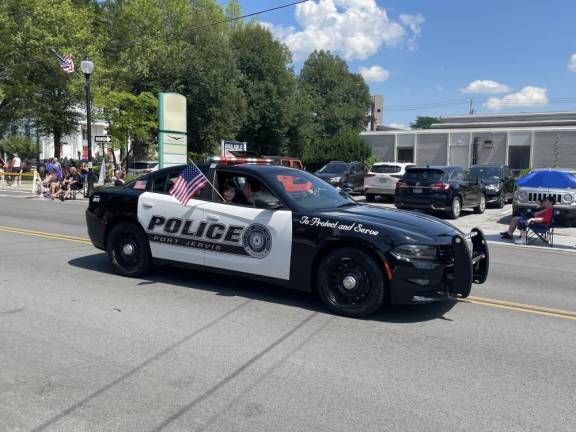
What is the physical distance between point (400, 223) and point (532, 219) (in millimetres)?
7543

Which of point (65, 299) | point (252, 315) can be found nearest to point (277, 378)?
point (252, 315)

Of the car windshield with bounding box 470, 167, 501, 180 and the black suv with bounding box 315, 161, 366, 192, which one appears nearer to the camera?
the car windshield with bounding box 470, 167, 501, 180

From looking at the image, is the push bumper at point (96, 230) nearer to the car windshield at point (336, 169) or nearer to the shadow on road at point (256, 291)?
the shadow on road at point (256, 291)

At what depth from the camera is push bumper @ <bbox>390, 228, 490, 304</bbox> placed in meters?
5.38

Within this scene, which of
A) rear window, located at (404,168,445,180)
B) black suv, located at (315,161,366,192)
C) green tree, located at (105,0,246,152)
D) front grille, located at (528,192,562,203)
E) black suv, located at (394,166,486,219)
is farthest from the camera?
green tree, located at (105,0,246,152)

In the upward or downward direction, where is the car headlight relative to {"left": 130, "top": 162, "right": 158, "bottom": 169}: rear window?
downward

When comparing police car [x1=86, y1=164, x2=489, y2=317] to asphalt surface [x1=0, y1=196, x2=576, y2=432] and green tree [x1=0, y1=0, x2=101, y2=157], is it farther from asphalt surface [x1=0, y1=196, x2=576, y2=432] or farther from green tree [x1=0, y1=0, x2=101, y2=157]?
green tree [x1=0, y1=0, x2=101, y2=157]

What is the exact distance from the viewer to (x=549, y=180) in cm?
1395

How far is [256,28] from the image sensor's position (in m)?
46.9

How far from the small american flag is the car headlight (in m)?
2.60

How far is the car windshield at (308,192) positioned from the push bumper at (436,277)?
1383 mm

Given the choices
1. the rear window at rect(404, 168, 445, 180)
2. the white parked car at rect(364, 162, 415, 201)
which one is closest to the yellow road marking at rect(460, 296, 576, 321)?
the rear window at rect(404, 168, 445, 180)

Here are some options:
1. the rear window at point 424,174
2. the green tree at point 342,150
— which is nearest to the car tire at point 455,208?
the rear window at point 424,174

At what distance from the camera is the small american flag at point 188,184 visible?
6.75 metres
